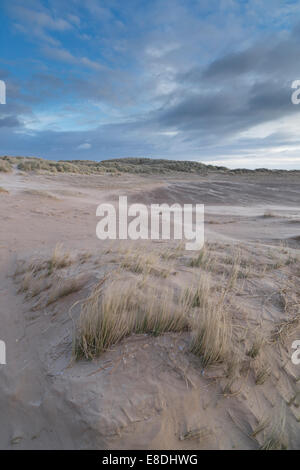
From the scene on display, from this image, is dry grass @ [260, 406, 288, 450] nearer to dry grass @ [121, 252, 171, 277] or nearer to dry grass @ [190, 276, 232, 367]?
dry grass @ [190, 276, 232, 367]

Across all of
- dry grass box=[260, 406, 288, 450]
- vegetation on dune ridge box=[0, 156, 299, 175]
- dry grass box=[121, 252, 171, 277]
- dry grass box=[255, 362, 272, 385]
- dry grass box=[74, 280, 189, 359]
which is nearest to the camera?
dry grass box=[260, 406, 288, 450]

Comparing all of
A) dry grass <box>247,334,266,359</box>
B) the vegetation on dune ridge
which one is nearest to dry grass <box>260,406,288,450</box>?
dry grass <box>247,334,266,359</box>

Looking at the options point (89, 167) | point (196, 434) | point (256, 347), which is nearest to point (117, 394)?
point (196, 434)

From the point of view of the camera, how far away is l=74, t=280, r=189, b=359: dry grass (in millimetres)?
2156

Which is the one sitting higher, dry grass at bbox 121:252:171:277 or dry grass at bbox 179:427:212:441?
dry grass at bbox 121:252:171:277

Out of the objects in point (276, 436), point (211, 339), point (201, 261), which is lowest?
point (276, 436)

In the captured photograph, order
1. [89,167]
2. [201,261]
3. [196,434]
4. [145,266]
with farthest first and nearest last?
[89,167] < [201,261] < [145,266] < [196,434]

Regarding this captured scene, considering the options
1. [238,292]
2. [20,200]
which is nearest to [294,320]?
[238,292]

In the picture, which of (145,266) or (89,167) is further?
(89,167)

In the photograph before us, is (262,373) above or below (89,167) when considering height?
below

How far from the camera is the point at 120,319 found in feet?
7.52

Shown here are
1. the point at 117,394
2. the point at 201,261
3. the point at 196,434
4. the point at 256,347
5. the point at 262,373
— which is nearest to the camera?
the point at 196,434

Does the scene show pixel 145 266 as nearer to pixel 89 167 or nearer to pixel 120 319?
pixel 120 319
